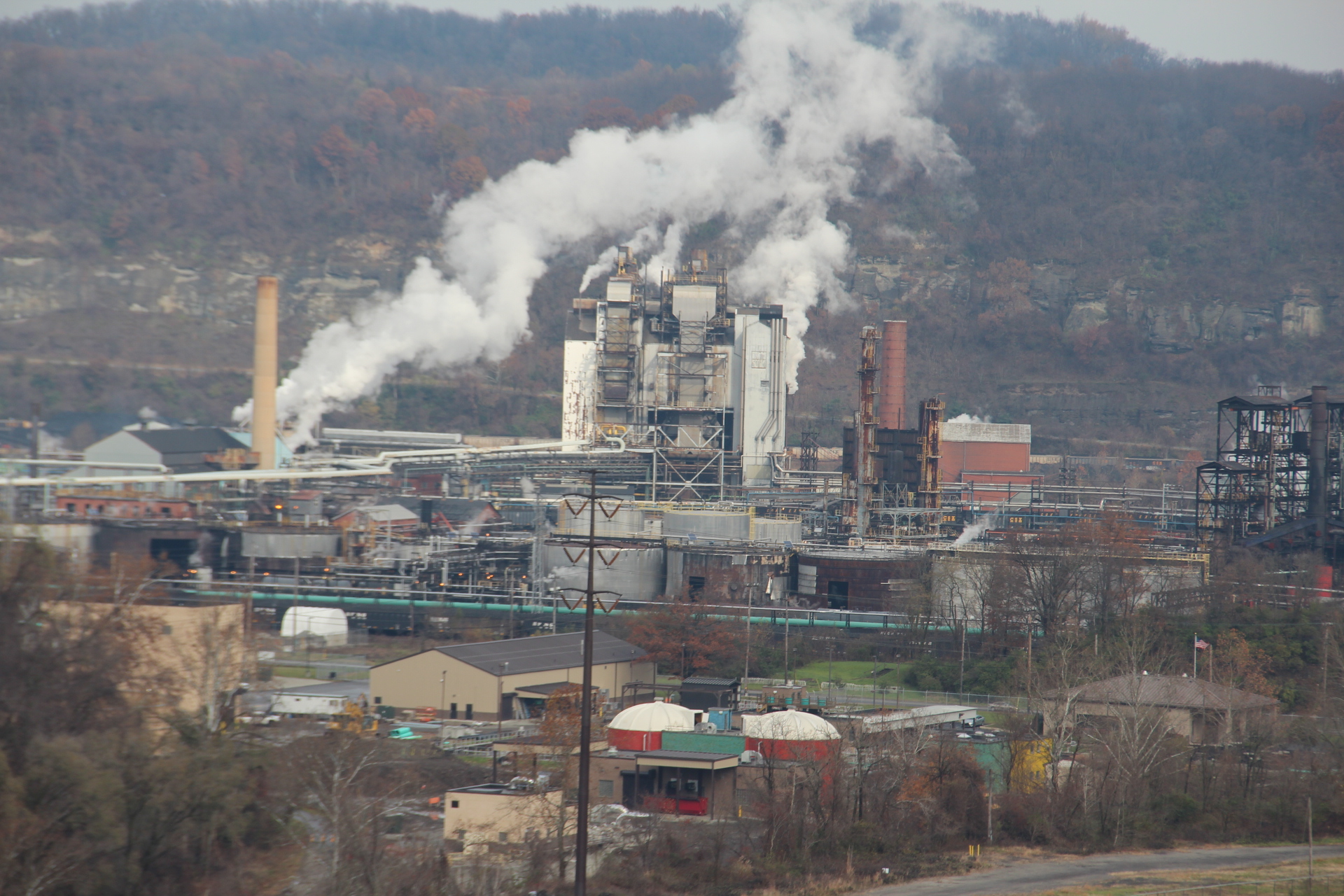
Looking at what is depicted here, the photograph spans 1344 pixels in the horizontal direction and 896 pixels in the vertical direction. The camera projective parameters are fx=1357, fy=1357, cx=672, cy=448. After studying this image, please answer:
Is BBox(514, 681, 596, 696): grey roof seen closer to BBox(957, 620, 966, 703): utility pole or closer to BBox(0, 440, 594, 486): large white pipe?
BBox(957, 620, 966, 703): utility pole

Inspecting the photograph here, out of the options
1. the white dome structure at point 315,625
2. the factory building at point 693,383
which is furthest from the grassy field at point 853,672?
the factory building at point 693,383

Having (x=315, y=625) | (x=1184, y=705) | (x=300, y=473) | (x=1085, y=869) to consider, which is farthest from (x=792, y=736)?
(x=300, y=473)

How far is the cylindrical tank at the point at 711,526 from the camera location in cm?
4428

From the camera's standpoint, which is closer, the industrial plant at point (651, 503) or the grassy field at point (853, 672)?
the grassy field at point (853, 672)

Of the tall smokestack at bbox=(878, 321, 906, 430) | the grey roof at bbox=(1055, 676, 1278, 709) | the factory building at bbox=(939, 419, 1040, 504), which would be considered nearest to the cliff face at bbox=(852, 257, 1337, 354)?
the factory building at bbox=(939, 419, 1040, 504)

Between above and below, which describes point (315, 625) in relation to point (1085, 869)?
above

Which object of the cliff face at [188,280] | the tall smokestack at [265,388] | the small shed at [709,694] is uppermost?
the cliff face at [188,280]

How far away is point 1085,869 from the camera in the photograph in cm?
1772

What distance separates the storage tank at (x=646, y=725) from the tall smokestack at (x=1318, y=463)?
26.8 meters

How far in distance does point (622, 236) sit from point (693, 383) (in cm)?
3568

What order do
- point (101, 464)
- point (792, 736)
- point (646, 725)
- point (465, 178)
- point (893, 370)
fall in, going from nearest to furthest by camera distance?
point (792, 736)
point (646, 725)
point (101, 464)
point (893, 370)
point (465, 178)

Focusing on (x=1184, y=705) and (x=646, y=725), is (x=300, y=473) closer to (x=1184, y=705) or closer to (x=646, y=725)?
(x=646, y=725)

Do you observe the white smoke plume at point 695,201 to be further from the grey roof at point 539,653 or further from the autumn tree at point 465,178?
the grey roof at point 539,653

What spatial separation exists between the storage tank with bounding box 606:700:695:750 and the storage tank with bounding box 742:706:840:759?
113cm
